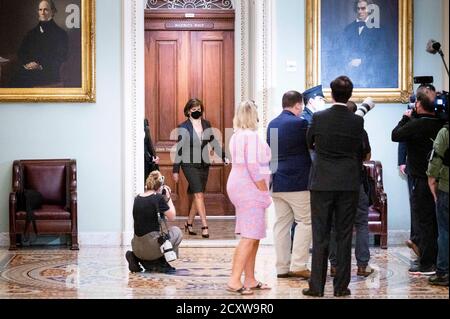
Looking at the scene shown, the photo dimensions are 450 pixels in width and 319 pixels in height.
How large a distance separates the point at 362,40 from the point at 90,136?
3.44 metres

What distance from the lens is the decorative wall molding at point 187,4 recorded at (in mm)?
14125

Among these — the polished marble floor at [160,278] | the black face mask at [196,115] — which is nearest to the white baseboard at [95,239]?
the polished marble floor at [160,278]

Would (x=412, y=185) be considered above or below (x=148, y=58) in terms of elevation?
below

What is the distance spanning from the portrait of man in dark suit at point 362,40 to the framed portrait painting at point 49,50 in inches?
112

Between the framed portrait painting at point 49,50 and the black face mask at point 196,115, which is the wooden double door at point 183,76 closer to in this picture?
the black face mask at point 196,115

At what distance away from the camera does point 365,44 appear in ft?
38.5

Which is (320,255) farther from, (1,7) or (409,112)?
(1,7)

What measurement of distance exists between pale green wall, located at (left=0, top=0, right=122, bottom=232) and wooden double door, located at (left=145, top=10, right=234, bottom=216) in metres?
2.52

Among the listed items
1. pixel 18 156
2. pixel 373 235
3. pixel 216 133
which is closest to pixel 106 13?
pixel 18 156

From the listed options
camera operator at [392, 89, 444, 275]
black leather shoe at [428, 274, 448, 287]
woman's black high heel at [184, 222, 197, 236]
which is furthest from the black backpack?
black leather shoe at [428, 274, 448, 287]

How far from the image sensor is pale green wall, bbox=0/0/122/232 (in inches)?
459

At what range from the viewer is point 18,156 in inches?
460

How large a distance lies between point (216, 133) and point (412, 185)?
5348mm

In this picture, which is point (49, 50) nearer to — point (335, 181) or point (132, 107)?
point (132, 107)
